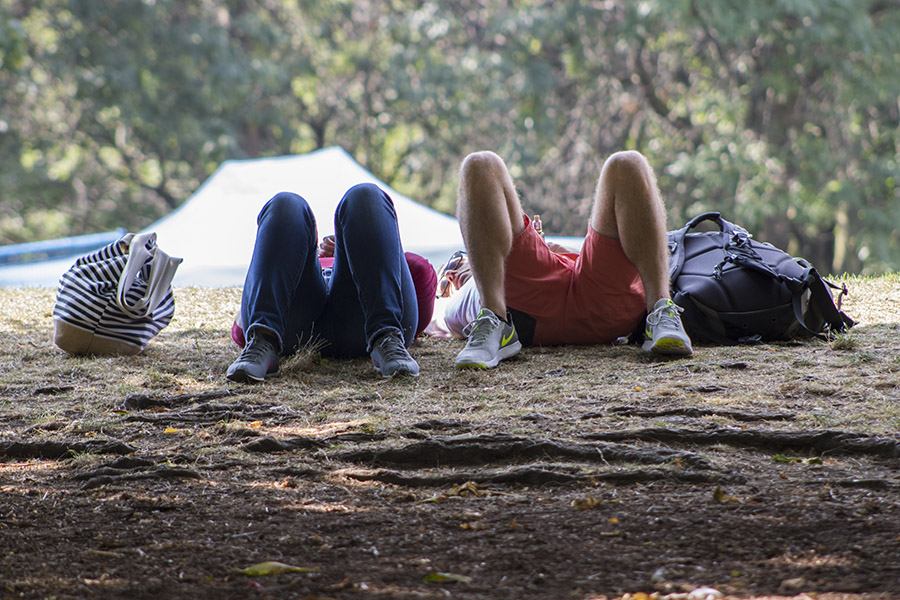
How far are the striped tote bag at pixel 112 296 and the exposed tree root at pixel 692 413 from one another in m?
1.90

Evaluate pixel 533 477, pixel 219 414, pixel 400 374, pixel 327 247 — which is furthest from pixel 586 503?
pixel 327 247

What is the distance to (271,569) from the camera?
1352 millimetres

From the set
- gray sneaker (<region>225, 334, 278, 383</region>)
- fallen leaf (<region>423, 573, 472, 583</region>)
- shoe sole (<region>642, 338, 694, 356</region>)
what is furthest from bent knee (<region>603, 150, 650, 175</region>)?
fallen leaf (<region>423, 573, 472, 583</region>)

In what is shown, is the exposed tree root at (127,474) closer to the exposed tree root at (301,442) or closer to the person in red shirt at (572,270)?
the exposed tree root at (301,442)

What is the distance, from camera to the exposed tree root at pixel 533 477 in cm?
169

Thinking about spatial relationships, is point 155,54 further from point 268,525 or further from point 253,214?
point 268,525

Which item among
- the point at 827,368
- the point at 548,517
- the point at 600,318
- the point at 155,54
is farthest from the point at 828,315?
the point at 155,54

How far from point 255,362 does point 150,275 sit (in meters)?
0.87

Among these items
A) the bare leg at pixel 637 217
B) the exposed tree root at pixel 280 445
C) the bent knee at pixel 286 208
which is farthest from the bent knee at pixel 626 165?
the exposed tree root at pixel 280 445

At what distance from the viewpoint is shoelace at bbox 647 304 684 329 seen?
9.75 feet

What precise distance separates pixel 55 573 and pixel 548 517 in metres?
0.79

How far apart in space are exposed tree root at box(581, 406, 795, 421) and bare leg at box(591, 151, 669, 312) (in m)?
0.95

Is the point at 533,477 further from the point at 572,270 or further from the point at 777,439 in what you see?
the point at 572,270

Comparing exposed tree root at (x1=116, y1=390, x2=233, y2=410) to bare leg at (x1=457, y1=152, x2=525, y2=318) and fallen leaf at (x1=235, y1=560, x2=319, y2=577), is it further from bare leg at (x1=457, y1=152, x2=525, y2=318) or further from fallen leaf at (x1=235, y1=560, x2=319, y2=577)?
fallen leaf at (x1=235, y1=560, x2=319, y2=577)
